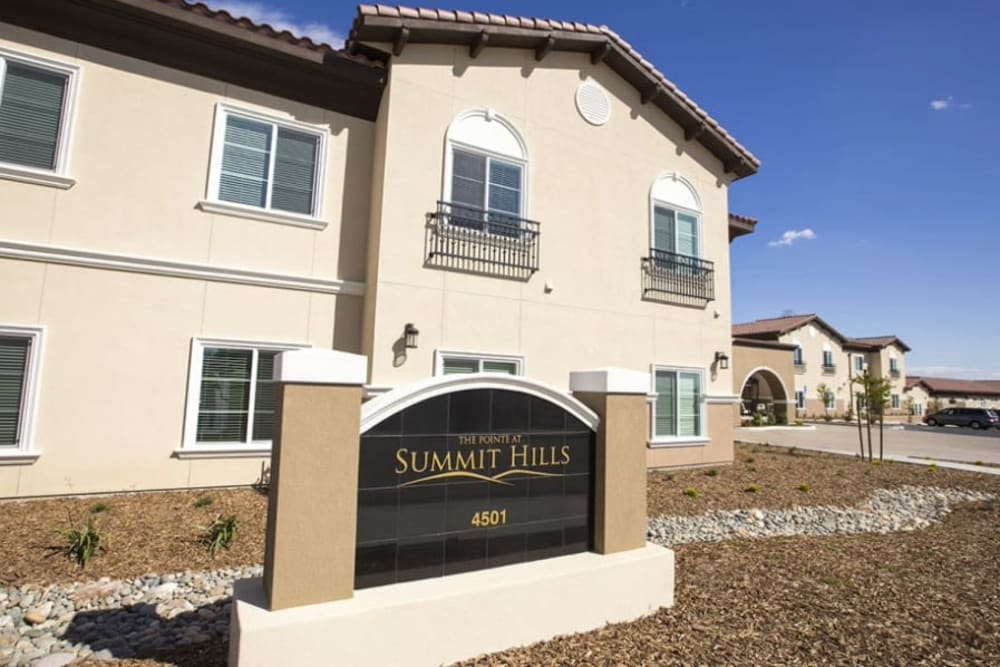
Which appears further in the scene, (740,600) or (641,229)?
(641,229)

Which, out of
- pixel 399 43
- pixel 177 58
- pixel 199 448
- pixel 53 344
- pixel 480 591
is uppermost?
pixel 399 43

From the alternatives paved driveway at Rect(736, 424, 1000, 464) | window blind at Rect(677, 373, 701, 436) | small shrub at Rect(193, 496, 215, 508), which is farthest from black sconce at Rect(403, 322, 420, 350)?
paved driveway at Rect(736, 424, 1000, 464)

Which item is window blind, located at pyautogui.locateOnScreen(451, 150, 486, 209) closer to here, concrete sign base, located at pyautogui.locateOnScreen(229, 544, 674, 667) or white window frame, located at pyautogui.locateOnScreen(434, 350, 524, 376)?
white window frame, located at pyautogui.locateOnScreen(434, 350, 524, 376)

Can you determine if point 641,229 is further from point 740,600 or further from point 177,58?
point 177,58

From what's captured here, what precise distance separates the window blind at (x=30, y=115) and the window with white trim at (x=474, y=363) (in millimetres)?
6875

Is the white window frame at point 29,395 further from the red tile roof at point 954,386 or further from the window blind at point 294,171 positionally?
the red tile roof at point 954,386

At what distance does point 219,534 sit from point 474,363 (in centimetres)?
526

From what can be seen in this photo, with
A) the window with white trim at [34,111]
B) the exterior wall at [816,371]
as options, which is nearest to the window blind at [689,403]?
the window with white trim at [34,111]

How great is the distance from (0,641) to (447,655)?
3794mm

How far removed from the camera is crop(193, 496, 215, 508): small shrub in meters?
7.86

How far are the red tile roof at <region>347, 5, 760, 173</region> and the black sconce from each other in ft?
17.7

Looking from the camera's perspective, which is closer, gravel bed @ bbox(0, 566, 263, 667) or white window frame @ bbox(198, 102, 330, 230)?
gravel bed @ bbox(0, 566, 263, 667)

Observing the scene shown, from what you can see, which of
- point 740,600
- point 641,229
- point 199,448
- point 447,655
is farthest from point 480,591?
point 641,229

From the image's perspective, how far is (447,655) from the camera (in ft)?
13.9
